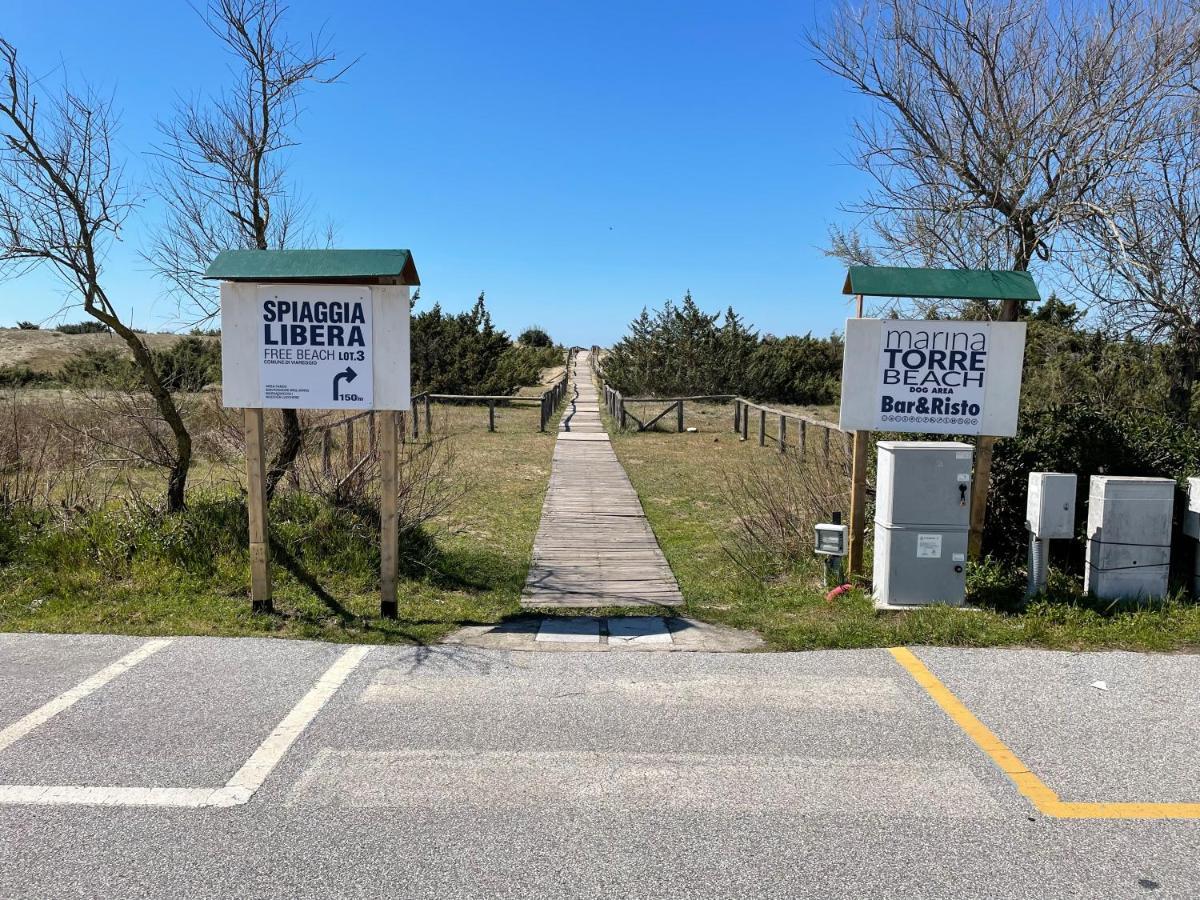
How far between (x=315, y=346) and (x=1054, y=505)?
520cm

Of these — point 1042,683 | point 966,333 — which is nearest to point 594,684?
point 1042,683

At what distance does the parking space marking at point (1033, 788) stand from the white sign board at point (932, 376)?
98.4 inches

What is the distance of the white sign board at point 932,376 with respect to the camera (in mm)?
6449

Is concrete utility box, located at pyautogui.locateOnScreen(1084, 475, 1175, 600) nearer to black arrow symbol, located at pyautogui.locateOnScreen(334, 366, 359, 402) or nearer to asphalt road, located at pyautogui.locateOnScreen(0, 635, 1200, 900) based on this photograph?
asphalt road, located at pyautogui.locateOnScreen(0, 635, 1200, 900)

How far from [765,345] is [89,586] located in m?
29.8

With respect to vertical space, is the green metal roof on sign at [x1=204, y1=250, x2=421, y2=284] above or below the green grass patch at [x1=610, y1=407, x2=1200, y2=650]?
above

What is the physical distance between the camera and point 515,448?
18.5 metres

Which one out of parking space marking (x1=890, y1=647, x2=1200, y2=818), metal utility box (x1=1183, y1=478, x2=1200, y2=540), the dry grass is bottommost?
parking space marking (x1=890, y1=647, x2=1200, y2=818)

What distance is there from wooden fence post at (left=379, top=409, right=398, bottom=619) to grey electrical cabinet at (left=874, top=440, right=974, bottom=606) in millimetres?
3443

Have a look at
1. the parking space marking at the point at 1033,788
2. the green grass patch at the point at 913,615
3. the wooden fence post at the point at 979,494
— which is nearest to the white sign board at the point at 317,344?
the green grass patch at the point at 913,615

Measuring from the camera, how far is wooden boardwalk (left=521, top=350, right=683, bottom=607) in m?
7.15

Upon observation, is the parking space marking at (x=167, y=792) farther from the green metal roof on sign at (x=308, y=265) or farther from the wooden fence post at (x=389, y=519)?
the green metal roof on sign at (x=308, y=265)

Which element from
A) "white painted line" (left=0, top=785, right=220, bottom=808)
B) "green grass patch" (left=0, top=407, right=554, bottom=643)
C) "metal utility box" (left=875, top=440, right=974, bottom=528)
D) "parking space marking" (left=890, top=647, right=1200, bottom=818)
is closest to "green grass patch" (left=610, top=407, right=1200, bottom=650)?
"metal utility box" (left=875, top=440, right=974, bottom=528)

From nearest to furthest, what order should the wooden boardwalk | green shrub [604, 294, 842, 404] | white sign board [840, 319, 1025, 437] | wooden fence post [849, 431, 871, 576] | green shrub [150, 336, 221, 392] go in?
white sign board [840, 319, 1025, 437] < wooden fence post [849, 431, 871, 576] < the wooden boardwalk < green shrub [150, 336, 221, 392] < green shrub [604, 294, 842, 404]
